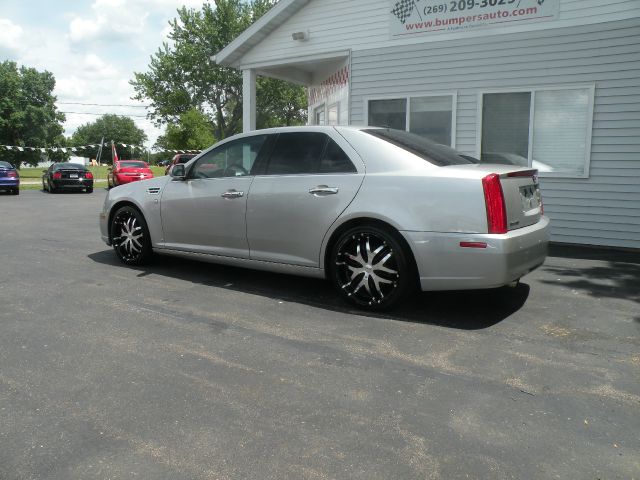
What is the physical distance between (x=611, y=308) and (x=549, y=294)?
596 mm

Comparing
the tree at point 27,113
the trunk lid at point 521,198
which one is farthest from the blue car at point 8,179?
the tree at point 27,113

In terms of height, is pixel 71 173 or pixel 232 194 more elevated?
pixel 71 173

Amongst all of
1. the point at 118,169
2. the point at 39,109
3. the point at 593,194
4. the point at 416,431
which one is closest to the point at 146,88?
the point at 39,109

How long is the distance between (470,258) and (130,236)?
4.12 m

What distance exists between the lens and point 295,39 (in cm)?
1117

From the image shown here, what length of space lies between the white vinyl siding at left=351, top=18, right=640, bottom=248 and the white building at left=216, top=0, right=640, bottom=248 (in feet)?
0.05

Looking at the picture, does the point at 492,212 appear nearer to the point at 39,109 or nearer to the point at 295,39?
the point at 295,39

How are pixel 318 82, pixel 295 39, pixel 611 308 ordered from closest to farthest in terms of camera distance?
pixel 611 308 < pixel 295 39 < pixel 318 82

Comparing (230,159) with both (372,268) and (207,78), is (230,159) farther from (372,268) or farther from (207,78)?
(207,78)

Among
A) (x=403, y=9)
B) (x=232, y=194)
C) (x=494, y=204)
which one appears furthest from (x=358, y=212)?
(x=403, y=9)

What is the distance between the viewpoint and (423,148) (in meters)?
4.96

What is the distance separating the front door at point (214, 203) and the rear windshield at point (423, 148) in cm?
126

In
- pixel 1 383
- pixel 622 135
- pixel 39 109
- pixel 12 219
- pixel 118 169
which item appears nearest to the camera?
pixel 1 383

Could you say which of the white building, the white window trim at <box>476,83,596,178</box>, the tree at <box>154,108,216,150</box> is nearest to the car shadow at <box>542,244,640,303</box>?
the white building
